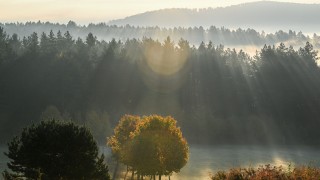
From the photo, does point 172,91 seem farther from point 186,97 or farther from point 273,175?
point 273,175

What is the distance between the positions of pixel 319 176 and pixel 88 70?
132693 mm

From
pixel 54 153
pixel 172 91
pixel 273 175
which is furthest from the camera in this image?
pixel 172 91

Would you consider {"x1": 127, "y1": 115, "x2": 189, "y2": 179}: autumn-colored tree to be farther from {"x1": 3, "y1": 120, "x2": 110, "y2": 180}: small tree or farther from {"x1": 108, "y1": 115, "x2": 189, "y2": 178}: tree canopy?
{"x1": 3, "y1": 120, "x2": 110, "y2": 180}: small tree

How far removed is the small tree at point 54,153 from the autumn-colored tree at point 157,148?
17679 mm

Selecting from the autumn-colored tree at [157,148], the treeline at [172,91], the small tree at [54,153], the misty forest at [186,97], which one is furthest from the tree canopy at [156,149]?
the treeline at [172,91]

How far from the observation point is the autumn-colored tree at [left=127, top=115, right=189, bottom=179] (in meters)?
61.5

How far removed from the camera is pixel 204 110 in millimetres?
154875

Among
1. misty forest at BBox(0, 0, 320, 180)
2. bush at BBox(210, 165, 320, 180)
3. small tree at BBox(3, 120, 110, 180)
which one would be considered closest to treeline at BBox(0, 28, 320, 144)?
misty forest at BBox(0, 0, 320, 180)

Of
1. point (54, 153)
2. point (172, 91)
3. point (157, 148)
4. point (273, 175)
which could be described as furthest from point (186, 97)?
point (273, 175)

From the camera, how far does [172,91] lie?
160875 mm

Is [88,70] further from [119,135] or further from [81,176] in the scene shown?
[81,176]

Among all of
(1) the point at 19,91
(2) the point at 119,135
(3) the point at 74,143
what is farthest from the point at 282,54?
(3) the point at 74,143

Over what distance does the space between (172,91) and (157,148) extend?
99197 mm

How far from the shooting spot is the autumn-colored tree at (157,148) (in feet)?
202
